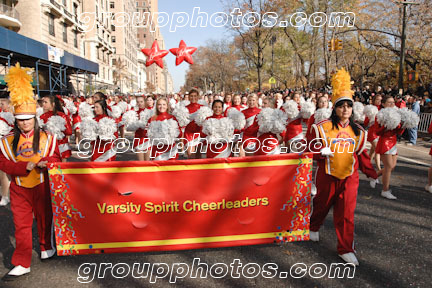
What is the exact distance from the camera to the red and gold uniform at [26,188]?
323 centimetres

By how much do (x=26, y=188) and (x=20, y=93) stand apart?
→ 101 centimetres

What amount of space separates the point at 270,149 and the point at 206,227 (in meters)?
2.51

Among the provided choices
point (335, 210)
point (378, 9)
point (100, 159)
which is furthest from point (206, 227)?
point (378, 9)

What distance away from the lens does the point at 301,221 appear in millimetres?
3578

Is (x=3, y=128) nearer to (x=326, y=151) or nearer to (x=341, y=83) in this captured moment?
(x=326, y=151)

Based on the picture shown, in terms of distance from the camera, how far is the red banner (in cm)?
328

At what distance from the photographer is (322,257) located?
3562 mm

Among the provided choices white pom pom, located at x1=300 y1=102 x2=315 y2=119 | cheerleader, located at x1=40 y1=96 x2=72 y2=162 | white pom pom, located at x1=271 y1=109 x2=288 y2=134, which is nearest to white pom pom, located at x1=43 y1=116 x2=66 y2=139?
cheerleader, located at x1=40 y1=96 x2=72 y2=162

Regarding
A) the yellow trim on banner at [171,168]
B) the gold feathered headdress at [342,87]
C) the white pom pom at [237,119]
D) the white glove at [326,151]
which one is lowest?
the yellow trim on banner at [171,168]

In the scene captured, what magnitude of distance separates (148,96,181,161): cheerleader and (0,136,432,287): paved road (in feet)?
6.38

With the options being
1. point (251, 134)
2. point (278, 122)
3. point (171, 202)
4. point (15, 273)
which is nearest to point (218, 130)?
point (278, 122)

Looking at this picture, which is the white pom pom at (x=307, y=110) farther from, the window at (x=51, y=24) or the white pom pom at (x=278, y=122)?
the window at (x=51, y=24)

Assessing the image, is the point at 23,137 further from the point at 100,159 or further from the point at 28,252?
the point at 100,159

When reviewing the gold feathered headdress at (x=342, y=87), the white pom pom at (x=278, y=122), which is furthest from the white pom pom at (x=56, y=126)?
the gold feathered headdress at (x=342, y=87)
